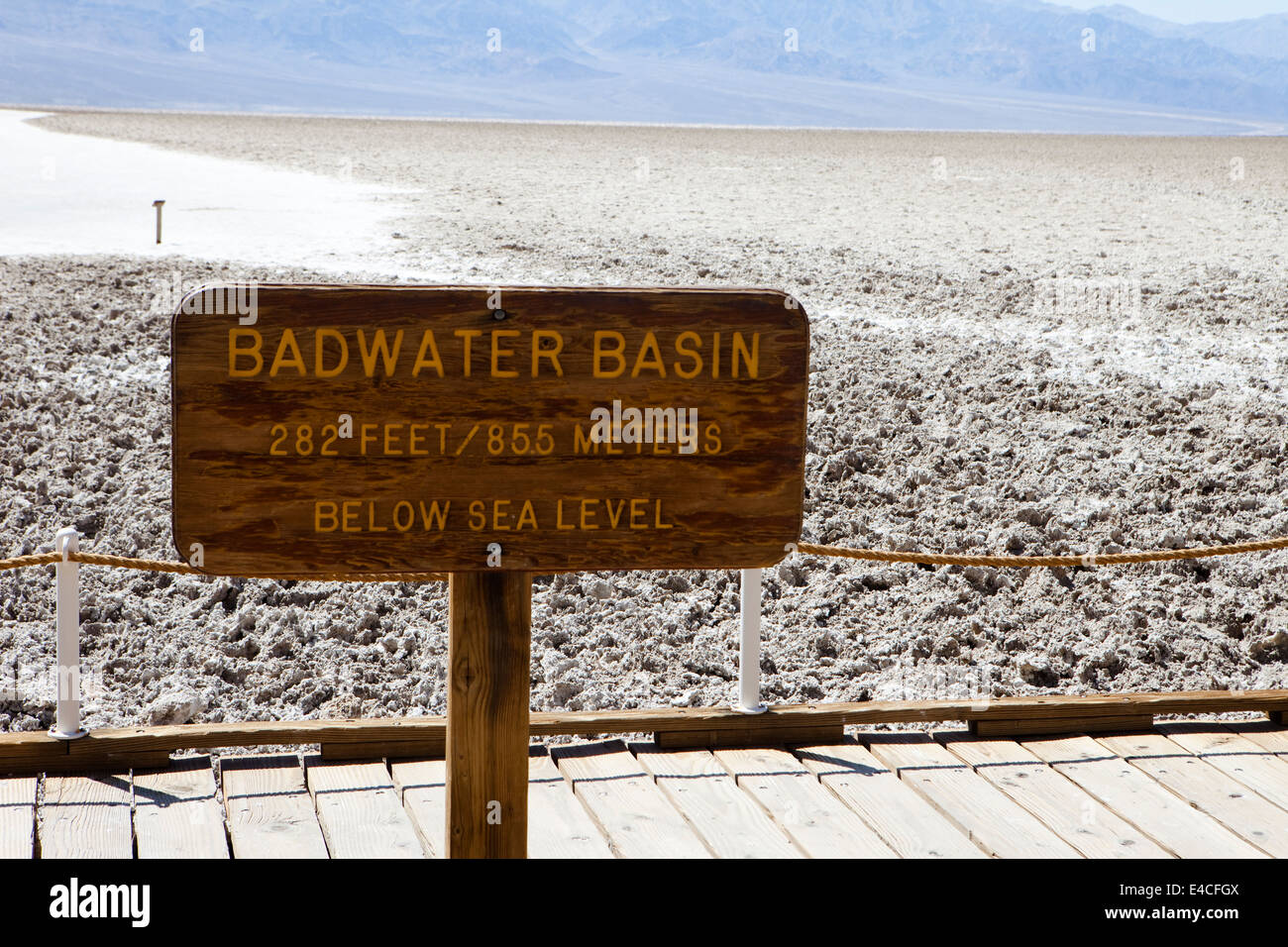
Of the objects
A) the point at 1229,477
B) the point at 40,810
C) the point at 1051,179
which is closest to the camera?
the point at 40,810

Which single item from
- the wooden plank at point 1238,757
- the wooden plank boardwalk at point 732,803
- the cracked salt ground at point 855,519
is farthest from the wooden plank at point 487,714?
the cracked salt ground at point 855,519

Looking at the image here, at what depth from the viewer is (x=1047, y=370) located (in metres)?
9.99

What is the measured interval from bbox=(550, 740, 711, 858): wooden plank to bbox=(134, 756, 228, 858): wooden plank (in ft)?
3.13

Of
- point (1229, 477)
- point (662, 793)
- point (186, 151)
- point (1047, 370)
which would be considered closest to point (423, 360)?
point (662, 793)

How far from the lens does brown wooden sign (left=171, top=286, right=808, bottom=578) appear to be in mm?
2332

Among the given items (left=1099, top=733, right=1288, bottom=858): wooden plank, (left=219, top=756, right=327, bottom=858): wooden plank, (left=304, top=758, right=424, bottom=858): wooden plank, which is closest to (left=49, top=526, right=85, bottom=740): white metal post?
(left=219, top=756, right=327, bottom=858): wooden plank

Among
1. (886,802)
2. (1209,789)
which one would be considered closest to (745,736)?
(886,802)

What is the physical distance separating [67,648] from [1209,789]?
3228 millimetres

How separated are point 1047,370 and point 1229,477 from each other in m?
2.04

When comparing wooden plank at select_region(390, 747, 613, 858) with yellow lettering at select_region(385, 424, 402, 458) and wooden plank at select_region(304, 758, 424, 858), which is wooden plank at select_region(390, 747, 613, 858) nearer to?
wooden plank at select_region(304, 758, 424, 858)

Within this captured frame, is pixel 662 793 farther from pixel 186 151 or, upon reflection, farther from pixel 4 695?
pixel 186 151

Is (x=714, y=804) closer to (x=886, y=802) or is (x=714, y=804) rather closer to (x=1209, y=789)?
(x=886, y=802)
